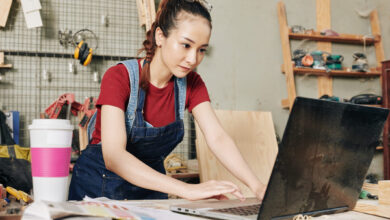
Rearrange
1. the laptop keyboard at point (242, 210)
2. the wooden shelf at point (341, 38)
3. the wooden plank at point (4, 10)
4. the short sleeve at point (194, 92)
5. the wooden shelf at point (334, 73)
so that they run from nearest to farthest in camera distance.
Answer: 1. the laptop keyboard at point (242, 210)
2. the short sleeve at point (194, 92)
3. the wooden plank at point (4, 10)
4. the wooden shelf at point (334, 73)
5. the wooden shelf at point (341, 38)

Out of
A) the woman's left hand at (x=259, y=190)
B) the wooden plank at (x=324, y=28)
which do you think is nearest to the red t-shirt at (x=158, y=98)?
the woman's left hand at (x=259, y=190)

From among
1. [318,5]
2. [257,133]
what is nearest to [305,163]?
[257,133]

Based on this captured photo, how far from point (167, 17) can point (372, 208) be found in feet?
3.35

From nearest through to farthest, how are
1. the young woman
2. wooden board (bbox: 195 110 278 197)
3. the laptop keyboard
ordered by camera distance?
the laptop keyboard → the young woman → wooden board (bbox: 195 110 278 197)

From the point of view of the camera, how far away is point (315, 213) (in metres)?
0.92

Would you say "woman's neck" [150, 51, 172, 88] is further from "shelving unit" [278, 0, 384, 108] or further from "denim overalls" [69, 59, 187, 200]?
"shelving unit" [278, 0, 384, 108]

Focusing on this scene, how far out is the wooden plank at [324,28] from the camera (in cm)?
444

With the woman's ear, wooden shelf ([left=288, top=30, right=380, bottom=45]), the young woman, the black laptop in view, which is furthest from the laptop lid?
wooden shelf ([left=288, top=30, right=380, bottom=45])

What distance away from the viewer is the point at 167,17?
1561 millimetres

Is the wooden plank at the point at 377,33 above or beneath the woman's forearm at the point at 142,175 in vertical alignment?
above

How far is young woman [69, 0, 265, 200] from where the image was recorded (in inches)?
52.4

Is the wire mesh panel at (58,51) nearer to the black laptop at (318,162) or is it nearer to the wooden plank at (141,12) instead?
the wooden plank at (141,12)

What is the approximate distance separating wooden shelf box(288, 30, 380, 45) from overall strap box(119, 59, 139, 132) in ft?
9.89

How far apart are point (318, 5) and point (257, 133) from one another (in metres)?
2.25
